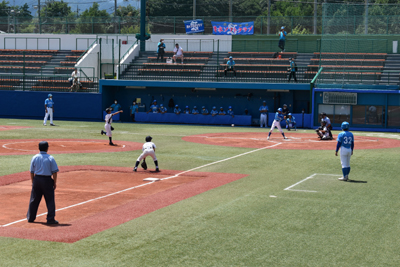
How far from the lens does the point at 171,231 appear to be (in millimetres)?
9961

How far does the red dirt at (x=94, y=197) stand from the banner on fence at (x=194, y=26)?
35.7 meters

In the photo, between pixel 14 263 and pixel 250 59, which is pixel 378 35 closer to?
pixel 250 59

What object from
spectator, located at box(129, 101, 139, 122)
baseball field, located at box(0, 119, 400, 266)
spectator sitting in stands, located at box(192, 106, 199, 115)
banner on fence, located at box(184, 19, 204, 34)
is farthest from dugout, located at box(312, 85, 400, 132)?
banner on fence, located at box(184, 19, 204, 34)

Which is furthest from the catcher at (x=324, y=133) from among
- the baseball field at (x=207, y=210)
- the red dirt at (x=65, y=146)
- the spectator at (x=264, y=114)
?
the spectator at (x=264, y=114)

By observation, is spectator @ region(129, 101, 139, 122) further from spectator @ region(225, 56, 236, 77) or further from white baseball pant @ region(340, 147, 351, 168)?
white baseball pant @ region(340, 147, 351, 168)

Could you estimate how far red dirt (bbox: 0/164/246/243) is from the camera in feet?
32.9

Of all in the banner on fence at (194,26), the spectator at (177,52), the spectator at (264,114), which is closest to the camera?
the spectator at (264,114)

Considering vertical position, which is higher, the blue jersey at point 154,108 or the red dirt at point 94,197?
the blue jersey at point 154,108

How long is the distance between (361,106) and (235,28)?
1901 centimetres

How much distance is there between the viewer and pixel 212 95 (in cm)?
4234

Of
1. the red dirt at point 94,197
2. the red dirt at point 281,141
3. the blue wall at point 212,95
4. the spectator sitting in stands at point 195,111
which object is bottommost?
the red dirt at point 94,197

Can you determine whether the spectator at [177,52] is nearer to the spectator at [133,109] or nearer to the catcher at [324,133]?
the spectator at [133,109]

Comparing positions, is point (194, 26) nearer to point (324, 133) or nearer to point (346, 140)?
point (324, 133)

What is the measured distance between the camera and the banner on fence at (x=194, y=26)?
51.6 m
